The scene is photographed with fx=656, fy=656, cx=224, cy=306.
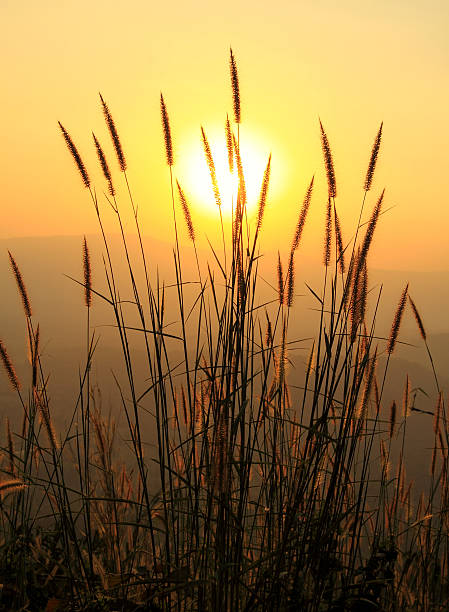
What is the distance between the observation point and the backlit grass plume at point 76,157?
5.60 ft

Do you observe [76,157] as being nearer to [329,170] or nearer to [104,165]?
[104,165]

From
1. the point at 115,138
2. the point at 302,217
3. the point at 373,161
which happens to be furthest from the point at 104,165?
the point at 373,161

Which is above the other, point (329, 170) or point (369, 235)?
point (329, 170)

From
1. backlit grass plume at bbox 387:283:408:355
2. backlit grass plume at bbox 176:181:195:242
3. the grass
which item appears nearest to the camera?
the grass

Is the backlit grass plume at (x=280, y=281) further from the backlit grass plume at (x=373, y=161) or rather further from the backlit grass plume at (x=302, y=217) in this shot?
the backlit grass plume at (x=373, y=161)

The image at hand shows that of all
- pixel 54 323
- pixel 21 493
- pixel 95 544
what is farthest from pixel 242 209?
pixel 54 323

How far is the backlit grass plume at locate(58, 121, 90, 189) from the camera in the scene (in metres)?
1.71

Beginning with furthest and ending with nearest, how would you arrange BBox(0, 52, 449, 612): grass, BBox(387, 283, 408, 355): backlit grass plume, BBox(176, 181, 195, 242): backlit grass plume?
1. BBox(387, 283, 408, 355): backlit grass plume
2. BBox(176, 181, 195, 242): backlit grass plume
3. BBox(0, 52, 449, 612): grass

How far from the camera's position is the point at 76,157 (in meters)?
1.75

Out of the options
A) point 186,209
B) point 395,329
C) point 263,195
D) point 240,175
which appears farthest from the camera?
point 395,329

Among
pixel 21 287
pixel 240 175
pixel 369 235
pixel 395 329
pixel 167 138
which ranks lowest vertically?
pixel 395 329

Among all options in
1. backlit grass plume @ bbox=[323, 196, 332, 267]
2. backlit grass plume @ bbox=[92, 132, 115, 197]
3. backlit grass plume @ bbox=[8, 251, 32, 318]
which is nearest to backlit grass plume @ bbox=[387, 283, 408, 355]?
backlit grass plume @ bbox=[323, 196, 332, 267]

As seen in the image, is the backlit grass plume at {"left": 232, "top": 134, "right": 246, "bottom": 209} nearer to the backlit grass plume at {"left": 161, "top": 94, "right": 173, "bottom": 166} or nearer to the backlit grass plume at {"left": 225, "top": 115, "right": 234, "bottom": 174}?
the backlit grass plume at {"left": 225, "top": 115, "right": 234, "bottom": 174}

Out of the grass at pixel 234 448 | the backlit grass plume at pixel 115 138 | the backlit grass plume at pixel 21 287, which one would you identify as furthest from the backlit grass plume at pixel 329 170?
the backlit grass plume at pixel 21 287
